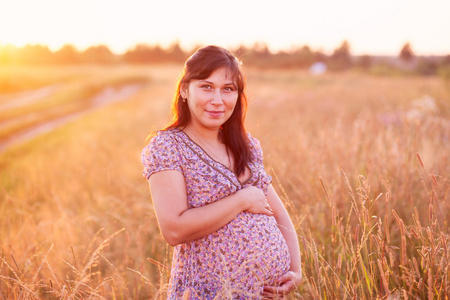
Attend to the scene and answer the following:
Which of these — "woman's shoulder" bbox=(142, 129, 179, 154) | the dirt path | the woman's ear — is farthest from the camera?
the dirt path

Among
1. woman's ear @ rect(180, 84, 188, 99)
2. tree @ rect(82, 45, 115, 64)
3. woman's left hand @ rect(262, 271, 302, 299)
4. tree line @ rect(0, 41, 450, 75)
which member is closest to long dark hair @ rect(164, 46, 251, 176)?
→ woman's ear @ rect(180, 84, 188, 99)

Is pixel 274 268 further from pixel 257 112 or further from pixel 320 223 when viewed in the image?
pixel 257 112

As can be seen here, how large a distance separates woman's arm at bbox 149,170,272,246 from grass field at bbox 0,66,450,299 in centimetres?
21

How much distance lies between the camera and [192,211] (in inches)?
59.3

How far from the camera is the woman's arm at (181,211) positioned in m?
1.49

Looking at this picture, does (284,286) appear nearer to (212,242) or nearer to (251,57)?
(212,242)

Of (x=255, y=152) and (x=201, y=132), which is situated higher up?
(x=201, y=132)

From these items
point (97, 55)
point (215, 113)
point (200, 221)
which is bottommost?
point (200, 221)

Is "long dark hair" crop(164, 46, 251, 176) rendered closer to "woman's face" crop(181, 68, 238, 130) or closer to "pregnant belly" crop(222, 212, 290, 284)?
"woman's face" crop(181, 68, 238, 130)

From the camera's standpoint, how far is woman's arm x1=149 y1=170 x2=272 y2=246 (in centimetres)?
149

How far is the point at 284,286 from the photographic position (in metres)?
1.64

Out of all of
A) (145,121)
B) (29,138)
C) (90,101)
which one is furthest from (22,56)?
(145,121)

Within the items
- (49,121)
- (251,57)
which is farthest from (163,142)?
(251,57)

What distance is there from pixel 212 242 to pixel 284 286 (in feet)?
1.31
